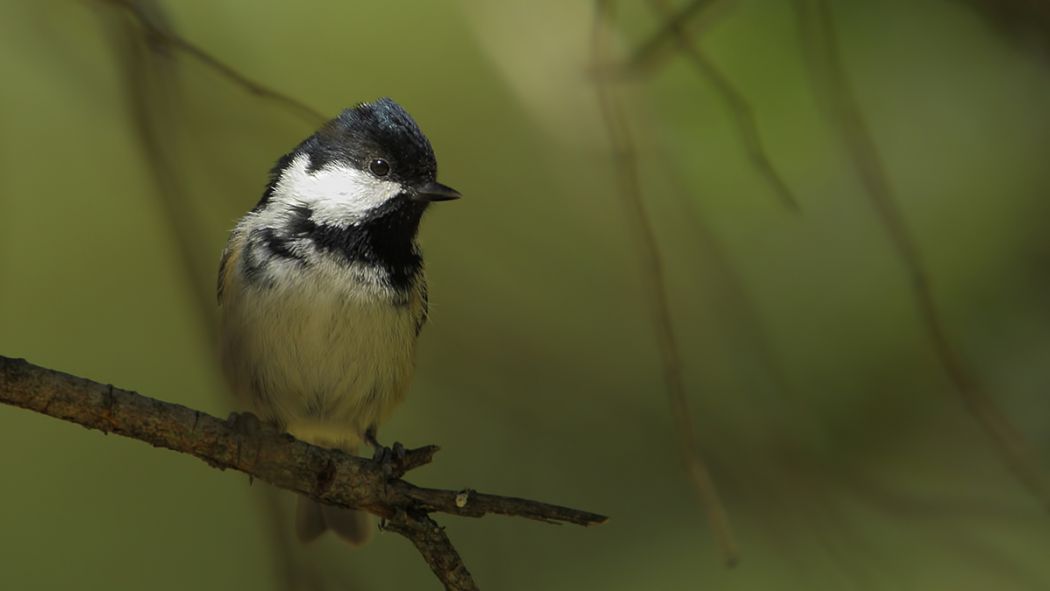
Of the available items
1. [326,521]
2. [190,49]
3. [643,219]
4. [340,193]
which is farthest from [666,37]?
[326,521]

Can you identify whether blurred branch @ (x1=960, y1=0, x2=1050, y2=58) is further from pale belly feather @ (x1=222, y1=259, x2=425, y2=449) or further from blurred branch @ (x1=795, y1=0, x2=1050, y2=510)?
pale belly feather @ (x1=222, y1=259, x2=425, y2=449)

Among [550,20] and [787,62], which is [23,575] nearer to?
[550,20]

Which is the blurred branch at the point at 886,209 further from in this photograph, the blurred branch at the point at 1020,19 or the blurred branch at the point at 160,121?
the blurred branch at the point at 160,121

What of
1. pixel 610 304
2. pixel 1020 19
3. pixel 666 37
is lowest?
pixel 666 37

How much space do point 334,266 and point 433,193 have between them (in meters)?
0.19

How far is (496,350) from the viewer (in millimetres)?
2049

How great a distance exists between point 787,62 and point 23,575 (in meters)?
1.90

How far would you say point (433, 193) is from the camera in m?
1.49

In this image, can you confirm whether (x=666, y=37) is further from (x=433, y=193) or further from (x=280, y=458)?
(x=280, y=458)

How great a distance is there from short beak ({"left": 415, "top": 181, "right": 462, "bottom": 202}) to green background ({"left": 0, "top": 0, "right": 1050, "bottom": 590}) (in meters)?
0.44

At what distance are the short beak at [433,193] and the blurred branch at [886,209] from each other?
2.24 ft

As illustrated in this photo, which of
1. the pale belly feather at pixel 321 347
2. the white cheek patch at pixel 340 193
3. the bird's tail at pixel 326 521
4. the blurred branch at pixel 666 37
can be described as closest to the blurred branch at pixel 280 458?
the pale belly feather at pixel 321 347

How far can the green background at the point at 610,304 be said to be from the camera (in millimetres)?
1982

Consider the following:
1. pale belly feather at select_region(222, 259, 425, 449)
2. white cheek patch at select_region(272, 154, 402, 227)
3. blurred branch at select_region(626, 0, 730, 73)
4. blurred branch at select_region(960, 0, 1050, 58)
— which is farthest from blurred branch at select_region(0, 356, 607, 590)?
blurred branch at select_region(960, 0, 1050, 58)
